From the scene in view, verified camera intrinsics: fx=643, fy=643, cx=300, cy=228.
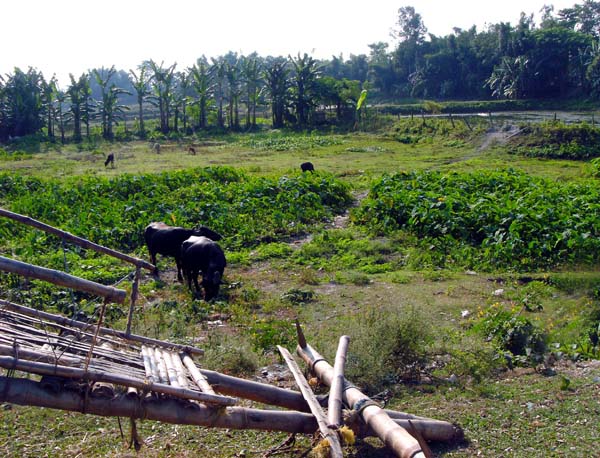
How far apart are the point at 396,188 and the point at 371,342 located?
1090 centimetres

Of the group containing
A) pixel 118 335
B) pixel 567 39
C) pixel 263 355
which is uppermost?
pixel 567 39

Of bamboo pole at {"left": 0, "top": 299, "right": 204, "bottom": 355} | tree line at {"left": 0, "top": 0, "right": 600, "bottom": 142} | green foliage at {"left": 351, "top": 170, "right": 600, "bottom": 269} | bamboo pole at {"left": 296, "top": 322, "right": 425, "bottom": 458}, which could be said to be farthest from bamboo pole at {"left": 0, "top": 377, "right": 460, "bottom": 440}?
tree line at {"left": 0, "top": 0, "right": 600, "bottom": 142}

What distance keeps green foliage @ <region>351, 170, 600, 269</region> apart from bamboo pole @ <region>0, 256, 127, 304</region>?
990 centimetres

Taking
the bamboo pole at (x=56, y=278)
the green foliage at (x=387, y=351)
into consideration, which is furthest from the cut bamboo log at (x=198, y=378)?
the green foliage at (x=387, y=351)

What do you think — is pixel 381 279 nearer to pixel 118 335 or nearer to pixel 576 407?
pixel 576 407

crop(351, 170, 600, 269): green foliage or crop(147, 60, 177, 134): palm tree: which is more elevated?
crop(147, 60, 177, 134): palm tree

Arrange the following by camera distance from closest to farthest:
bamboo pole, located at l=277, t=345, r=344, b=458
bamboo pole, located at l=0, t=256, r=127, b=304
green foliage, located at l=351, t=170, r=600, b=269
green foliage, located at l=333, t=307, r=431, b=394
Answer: bamboo pole, located at l=0, t=256, r=127, b=304 → bamboo pole, located at l=277, t=345, r=344, b=458 → green foliage, located at l=333, t=307, r=431, b=394 → green foliage, located at l=351, t=170, r=600, b=269

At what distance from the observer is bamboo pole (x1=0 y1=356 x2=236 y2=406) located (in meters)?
4.41

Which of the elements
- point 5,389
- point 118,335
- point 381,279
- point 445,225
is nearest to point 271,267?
point 381,279

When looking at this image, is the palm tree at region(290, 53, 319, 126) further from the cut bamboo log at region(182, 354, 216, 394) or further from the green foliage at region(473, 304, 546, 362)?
the cut bamboo log at region(182, 354, 216, 394)

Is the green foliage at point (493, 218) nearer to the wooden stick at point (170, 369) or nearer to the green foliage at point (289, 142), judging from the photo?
the wooden stick at point (170, 369)

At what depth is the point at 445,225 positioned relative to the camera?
14977mm

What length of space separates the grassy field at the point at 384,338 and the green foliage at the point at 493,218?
48 centimetres

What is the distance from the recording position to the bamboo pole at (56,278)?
451cm
